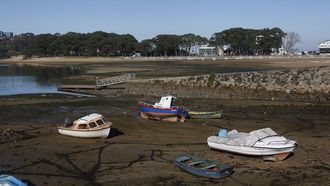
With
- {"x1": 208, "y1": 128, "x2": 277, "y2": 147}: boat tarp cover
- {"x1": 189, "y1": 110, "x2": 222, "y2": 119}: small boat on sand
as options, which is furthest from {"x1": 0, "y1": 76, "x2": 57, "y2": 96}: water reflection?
{"x1": 208, "y1": 128, "x2": 277, "y2": 147}: boat tarp cover

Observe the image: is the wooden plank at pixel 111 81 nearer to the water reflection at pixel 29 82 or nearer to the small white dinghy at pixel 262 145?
the water reflection at pixel 29 82

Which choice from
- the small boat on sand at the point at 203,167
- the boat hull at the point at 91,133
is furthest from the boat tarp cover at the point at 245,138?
the boat hull at the point at 91,133

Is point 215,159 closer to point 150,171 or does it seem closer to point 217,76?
point 150,171

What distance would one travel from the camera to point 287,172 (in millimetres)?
17375

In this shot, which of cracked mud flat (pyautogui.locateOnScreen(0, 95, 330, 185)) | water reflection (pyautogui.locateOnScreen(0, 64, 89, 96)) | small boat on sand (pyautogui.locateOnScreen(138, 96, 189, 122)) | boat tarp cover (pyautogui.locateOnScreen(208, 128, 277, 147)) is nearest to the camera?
cracked mud flat (pyautogui.locateOnScreen(0, 95, 330, 185))

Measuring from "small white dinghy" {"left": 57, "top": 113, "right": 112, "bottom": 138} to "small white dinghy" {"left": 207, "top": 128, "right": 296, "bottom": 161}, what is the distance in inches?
251

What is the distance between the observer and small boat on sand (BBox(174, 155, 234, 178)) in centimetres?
1636

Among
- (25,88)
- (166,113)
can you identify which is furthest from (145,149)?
(25,88)

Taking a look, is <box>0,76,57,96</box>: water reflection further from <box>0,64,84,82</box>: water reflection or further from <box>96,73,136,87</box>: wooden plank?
<box>0,64,84,82</box>: water reflection

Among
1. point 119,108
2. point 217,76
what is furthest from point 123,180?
point 217,76

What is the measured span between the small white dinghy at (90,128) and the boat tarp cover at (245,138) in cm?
592

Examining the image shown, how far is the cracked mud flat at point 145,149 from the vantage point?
1658 centimetres

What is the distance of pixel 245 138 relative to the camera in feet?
63.6

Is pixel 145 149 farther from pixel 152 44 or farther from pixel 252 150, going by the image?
pixel 152 44
